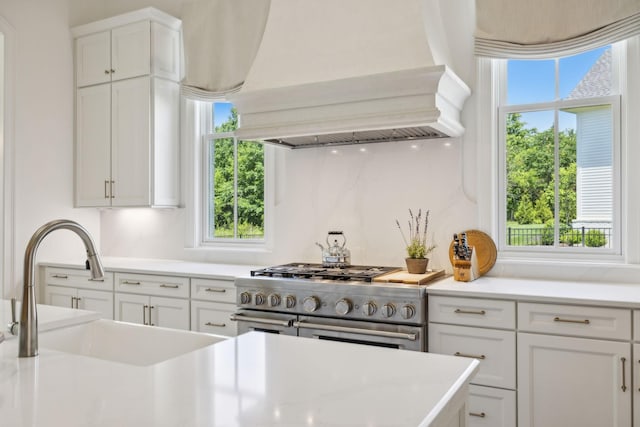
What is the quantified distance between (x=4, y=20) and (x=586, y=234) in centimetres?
444

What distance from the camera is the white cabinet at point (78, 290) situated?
3.82m

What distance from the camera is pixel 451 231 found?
10.7 feet

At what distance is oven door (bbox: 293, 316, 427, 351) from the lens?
8.64 ft

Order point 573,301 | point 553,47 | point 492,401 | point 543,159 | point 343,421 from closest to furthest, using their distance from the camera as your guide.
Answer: point 343,421, point 573,301, point 492,401, point 553,47, point 543,159

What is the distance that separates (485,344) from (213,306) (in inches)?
67.0

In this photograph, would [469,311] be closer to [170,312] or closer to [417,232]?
[417,232]

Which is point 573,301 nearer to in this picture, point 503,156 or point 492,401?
point 492,401

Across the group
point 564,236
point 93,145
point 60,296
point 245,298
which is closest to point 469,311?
point 564,236

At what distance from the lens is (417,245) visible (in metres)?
3.17

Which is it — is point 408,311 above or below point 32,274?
below

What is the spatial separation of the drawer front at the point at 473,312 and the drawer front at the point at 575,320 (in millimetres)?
59

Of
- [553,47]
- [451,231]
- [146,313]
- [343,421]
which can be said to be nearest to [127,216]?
[146,313]

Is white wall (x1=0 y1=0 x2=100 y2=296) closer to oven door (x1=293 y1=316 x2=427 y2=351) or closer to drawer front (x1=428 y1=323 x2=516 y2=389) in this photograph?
oven door (x1=293 y1=316 x2=427 y2=351)

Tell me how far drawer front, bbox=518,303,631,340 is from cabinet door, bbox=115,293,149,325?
2470 millimetres
